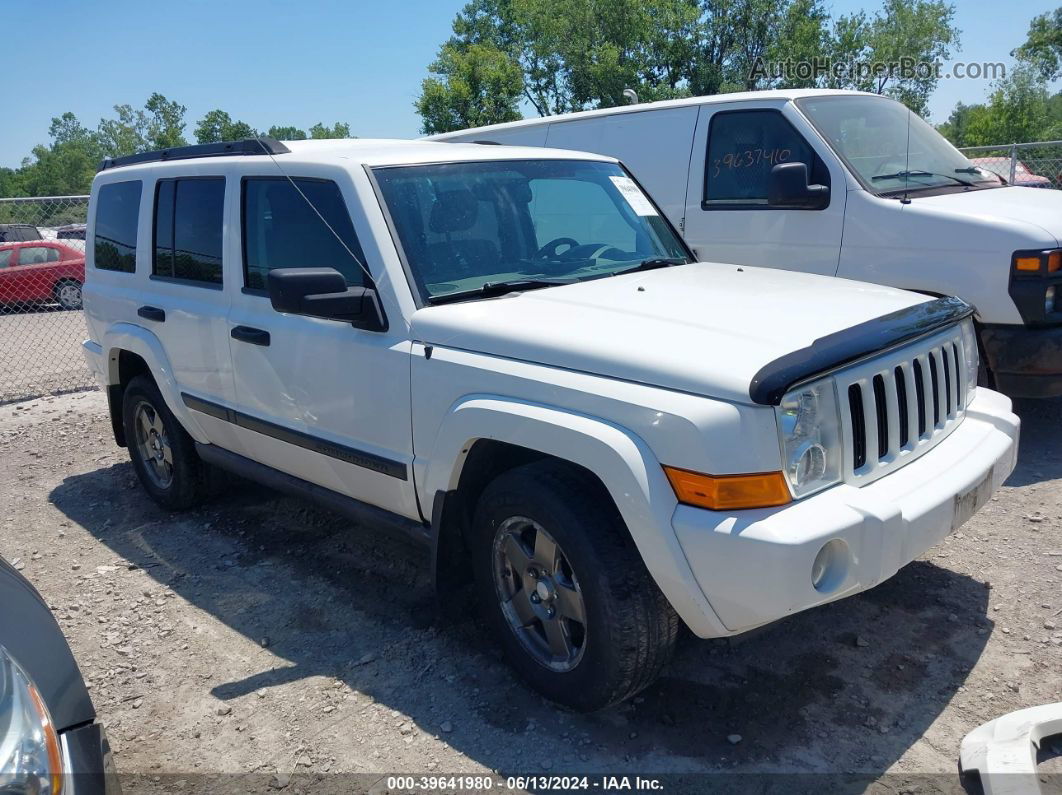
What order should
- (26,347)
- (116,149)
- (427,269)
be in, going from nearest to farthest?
(427,269) → (26,347) → (116,149)

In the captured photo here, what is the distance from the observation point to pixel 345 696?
135 inches

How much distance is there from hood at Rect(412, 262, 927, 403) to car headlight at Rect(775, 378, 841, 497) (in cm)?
14

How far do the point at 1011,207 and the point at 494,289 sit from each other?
363 centimetres

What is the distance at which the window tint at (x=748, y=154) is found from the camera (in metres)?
5.96

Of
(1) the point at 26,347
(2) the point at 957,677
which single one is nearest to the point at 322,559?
(2) the point at 957,677

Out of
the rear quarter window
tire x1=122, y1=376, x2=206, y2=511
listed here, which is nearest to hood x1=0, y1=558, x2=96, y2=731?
tire x1=122, y1=376, x2=206, y2=511

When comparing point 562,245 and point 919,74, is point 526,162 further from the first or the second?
point 919,74

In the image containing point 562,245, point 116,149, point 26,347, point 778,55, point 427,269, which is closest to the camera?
point 427,269

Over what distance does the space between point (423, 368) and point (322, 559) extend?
178 cm

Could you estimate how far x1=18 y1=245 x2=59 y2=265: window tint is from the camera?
16562mm

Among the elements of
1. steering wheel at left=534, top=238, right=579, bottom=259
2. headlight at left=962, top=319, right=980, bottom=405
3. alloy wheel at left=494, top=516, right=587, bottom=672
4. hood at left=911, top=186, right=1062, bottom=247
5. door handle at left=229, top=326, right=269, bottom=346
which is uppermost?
hood at left=911, top=186, right=1062, bottom=247

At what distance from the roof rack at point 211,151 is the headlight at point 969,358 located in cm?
310

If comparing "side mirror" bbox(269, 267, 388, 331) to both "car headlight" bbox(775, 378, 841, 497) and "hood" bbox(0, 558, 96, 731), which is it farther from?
"car headlight" bbox(775, 378, 841, 497)

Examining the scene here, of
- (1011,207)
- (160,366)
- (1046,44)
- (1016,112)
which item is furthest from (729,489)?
(1046,44)
